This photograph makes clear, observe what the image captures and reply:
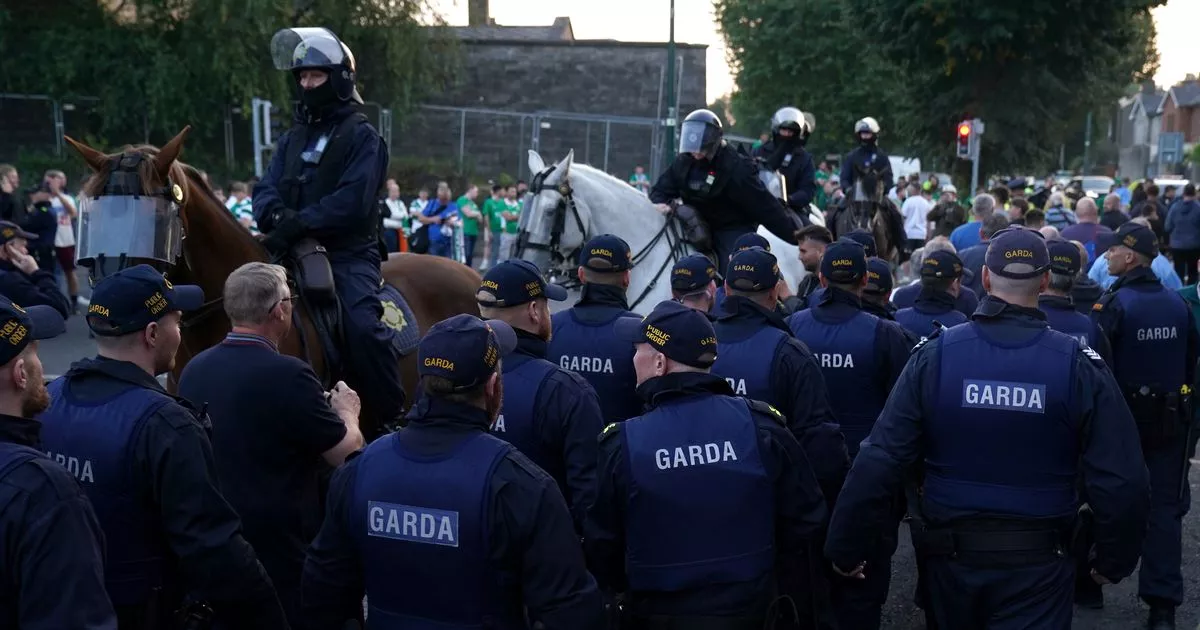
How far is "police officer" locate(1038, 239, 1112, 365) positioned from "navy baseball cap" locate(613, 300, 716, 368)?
3387 millimetres

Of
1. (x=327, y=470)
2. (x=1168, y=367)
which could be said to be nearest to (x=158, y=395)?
(x=327, y=470)

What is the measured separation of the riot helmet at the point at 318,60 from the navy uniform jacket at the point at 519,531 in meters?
3.81

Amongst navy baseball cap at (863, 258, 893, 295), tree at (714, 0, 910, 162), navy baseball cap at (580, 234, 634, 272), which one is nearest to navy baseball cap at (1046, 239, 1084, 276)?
navy baseball cap at (863, 258, 893, 295)

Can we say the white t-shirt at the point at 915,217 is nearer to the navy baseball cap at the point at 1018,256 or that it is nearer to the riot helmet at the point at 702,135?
the riot helmet at the point at 702,135

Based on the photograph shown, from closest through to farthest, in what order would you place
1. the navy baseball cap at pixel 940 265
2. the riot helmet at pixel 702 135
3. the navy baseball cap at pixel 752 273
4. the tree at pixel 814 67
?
the navy baseball cap at pixel 752 273
the navy baseball cap at pixel 940 265
the riot helmet at pixel 702 135
the tree at pixel 814 67

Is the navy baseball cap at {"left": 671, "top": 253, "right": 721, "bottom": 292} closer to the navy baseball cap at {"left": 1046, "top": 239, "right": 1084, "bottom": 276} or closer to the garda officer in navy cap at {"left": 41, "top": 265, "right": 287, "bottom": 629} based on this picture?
the navy baseball cap at {"left": 1046, "top": 239, "right": 1084, "bottom": 276}

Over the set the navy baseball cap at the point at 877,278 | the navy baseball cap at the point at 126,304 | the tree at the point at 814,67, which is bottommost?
the navy baseball cap at the point at 877,278

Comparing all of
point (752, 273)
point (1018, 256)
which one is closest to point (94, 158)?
point (752, 273)

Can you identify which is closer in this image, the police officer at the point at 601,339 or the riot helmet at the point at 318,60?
the police officer at the point at 601,339

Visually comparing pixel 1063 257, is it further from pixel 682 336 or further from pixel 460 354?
pixel 460 354

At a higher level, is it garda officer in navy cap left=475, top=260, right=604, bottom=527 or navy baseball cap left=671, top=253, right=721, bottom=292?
navy baseball cap left=671, top=253, right=721, bottom=292

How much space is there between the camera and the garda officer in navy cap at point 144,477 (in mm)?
3951

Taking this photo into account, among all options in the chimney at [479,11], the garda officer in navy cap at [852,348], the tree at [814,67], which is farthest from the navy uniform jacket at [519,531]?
the chimney at [479,11]

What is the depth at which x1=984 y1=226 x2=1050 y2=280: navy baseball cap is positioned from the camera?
4.87 meters
